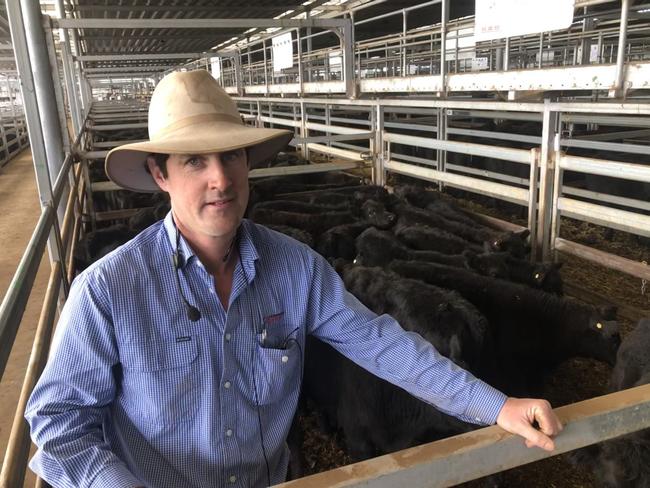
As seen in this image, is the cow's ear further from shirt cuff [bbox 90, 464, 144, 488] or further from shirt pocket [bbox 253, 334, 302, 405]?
shirt cuff [bbox 90, 464, 144, 488]

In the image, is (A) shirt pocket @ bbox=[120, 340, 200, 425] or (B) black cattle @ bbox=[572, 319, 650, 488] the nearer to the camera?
(A) shirt pocket @ bbox=[120, 340, 200, 425]

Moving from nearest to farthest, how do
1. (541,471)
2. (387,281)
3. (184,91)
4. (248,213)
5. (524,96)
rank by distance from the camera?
(184,91), (541,471), (387,281), (524,96), (248,213)

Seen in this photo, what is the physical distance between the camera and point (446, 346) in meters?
3.24

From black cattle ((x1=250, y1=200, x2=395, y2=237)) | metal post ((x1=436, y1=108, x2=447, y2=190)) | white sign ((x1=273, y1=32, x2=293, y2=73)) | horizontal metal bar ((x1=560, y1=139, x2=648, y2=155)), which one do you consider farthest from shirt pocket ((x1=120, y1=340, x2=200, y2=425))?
white sign ((x1=273, y1=32, x2=293, y2=73))

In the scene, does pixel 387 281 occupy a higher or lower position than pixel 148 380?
lower

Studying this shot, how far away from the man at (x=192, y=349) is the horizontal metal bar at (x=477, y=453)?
0.08 m

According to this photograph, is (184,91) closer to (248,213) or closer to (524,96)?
(524,96)

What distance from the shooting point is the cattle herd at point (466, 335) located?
10.2 feet

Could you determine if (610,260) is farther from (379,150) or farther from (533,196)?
(379,150)

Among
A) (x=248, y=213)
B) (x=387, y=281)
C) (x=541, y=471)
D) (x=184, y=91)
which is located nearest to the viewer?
(x=184, y=91)

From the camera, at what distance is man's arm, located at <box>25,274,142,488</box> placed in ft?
4.35

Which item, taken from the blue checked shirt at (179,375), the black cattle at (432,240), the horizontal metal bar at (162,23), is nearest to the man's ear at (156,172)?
the blue checked shirt at (179,375)

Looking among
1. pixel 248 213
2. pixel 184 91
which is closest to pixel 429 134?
pixel 248 213

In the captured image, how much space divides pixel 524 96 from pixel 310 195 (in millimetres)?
2982
